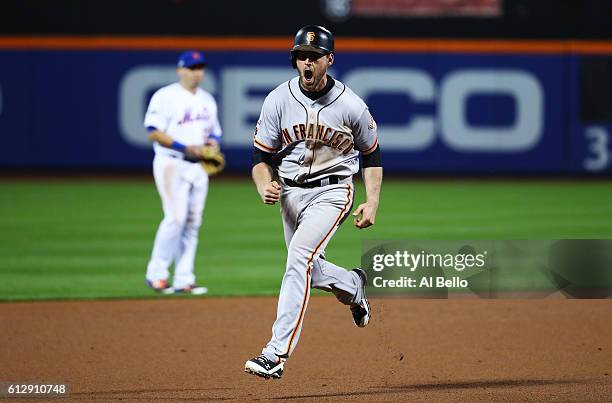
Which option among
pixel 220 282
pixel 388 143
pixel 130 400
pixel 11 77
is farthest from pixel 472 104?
pixel 130 400

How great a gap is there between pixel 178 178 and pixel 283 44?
418 inches

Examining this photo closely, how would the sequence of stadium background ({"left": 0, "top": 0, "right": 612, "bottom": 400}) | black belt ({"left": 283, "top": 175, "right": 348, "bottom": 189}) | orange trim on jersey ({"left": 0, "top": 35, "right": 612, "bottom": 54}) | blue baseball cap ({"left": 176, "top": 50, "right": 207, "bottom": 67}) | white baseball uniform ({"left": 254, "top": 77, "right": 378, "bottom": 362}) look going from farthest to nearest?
orange trim on jersey ({"left": 0, "top": 35, "right": 612, "bottom": 54}), stadium background ({"left": 0, "top": 0, "right": 612, "bottom": 400}), blue baseball cap ({"left": 176, "top": 50, "right": 207, "bottom": 67}), black belt ({"left": 283, "top": 175, "right": 348, "bottom": 189}), white baseball uniform ({"left": 254, "top": 77, "right": 378, "bottom": 362})

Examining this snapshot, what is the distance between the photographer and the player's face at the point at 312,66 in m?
6.11

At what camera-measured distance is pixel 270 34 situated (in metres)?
19.9

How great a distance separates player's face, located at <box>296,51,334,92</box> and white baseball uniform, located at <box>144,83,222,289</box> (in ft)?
11.6

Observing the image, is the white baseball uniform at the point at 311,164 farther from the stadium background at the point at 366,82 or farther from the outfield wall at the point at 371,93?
the outfield wall at the point at 371,93

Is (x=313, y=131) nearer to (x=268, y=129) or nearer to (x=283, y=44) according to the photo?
(x=268, y=129)

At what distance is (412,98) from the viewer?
2002 cm

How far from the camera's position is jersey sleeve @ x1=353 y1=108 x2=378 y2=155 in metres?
→ 6.32

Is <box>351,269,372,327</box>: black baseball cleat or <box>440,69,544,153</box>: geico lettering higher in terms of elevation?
<box>440,69,544,153</box>: geico lettering

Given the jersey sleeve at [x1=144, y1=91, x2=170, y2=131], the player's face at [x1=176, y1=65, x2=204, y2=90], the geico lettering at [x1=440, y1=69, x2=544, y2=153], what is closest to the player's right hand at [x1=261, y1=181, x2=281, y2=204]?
the jersey sleeve at [x1=144, y1=91, x2=170, y2=131]

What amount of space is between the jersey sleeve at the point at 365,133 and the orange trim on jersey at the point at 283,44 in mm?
13523

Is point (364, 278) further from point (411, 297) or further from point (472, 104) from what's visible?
point (472, 104)

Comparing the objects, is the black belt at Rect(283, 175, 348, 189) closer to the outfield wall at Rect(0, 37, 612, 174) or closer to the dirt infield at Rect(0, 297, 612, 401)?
the dirt infield at Rect(0, 297, 612, 401)
